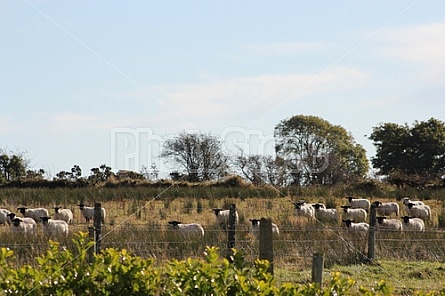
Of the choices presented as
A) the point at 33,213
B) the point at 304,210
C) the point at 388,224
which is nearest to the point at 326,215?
the point at 304,210

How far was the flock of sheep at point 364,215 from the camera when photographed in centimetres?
1853

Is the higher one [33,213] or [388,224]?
[33,213]

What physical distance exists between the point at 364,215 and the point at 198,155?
24.6 m

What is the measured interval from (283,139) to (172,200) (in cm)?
3569

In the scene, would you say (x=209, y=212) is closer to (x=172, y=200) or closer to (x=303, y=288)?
(x=172, y=200)

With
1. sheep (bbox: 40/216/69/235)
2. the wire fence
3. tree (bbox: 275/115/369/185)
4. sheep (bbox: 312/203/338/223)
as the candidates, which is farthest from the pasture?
tree (bbox: 275/115/369/185)

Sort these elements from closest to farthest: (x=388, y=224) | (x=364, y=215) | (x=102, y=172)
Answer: (x=388, y=224) → (x=364, y=215) → (x=102, y=172)

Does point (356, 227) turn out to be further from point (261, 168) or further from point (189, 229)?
point (261, 168)

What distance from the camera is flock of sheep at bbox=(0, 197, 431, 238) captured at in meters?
17.7

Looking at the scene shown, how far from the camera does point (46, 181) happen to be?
33906 mm

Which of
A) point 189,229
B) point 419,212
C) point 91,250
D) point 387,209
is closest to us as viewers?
point 91,250

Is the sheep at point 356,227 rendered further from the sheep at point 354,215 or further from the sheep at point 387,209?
the sheep at point 387,209

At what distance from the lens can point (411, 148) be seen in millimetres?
53656

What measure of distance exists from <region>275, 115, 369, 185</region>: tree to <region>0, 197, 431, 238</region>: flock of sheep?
27.1m
